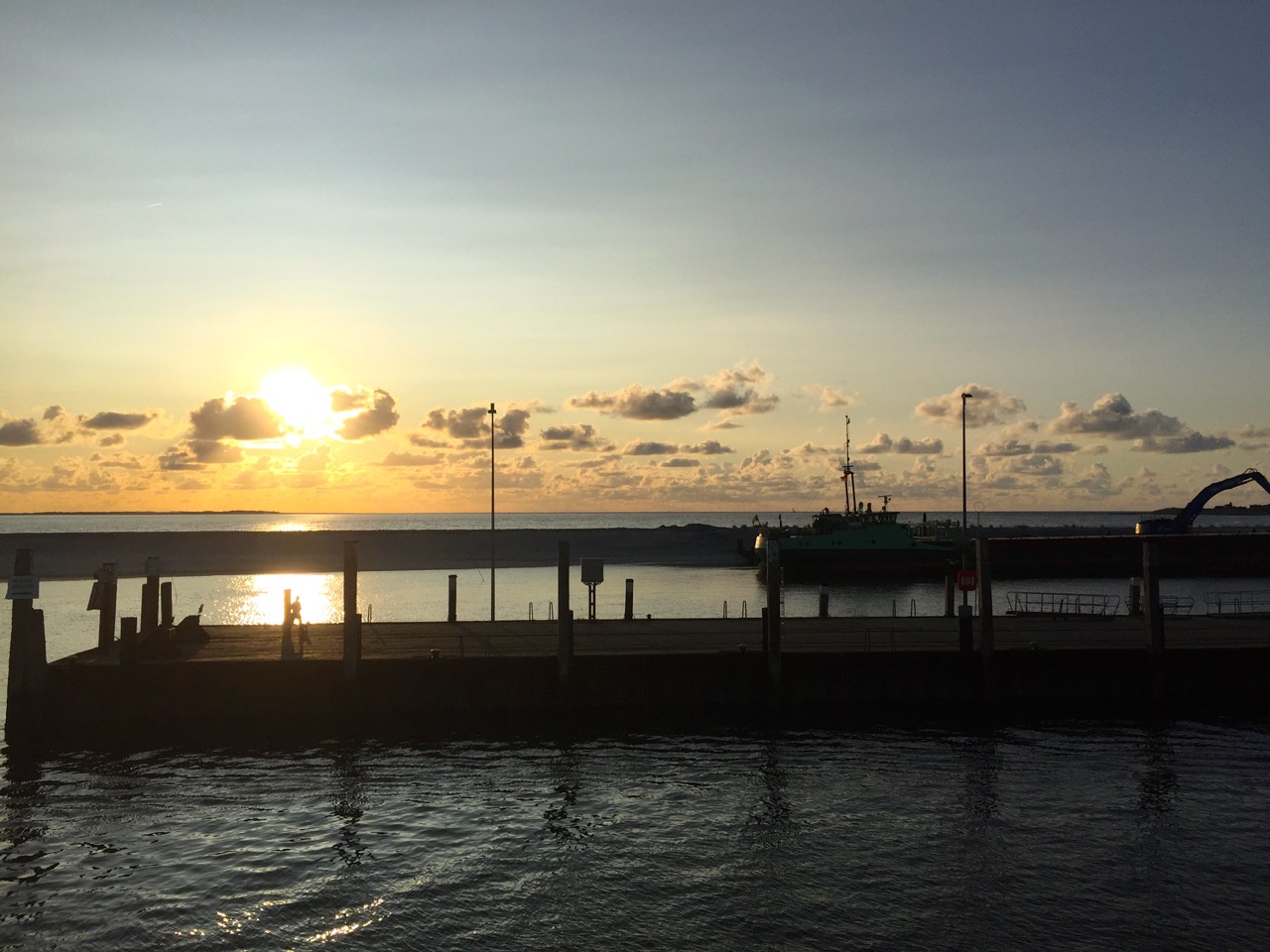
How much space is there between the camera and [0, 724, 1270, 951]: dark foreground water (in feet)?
56.5

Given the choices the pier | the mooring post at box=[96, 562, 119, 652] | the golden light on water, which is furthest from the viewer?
the golden light on water

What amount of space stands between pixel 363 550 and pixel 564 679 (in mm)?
123108

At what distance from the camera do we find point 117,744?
29.6 meters

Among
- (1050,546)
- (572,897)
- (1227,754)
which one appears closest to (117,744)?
(572,897)

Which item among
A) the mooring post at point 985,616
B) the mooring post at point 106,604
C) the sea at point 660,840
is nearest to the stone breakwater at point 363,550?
the mooring post at point 106,604

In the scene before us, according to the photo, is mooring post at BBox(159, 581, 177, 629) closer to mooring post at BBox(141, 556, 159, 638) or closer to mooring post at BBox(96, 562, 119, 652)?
mooring post at BBox(141, 556, 159, 638)

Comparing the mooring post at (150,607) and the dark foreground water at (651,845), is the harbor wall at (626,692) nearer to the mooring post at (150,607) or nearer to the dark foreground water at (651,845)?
the dark foreground water at (651,845)

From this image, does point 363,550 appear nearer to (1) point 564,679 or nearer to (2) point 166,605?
(2) point 166,605

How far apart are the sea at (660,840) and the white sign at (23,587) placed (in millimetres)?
→ 4482

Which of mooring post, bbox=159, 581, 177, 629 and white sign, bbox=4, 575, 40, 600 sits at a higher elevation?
white sign, bbox=4, 575, 40, 600

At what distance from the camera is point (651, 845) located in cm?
2102

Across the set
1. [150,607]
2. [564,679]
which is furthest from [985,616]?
[150,607]

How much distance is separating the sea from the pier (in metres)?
1.51

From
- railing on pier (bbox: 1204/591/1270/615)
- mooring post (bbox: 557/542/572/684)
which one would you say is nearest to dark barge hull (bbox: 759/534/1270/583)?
railing on pier (bbox: 1204/591/1270/615)
